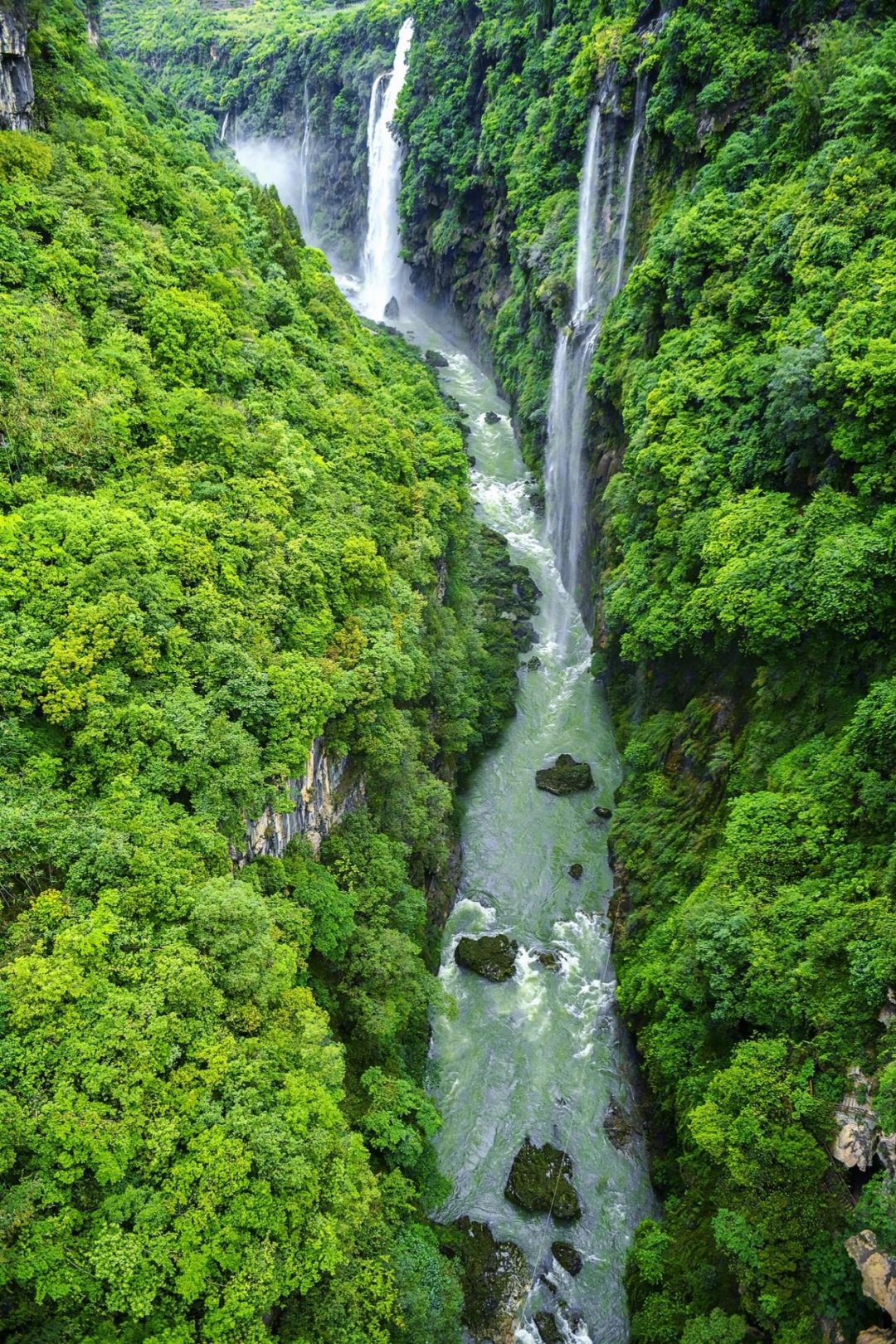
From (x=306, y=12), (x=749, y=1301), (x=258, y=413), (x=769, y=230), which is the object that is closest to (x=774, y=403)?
(x=769, y=230)

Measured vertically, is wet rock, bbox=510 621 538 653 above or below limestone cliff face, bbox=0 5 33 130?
below

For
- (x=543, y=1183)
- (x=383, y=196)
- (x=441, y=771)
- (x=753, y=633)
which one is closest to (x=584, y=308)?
(x=441, y=771)

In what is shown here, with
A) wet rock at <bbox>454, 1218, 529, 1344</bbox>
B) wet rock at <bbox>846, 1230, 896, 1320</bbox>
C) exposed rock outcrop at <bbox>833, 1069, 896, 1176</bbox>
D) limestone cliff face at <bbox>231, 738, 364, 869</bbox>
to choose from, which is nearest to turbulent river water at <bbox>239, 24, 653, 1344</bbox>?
wet rock at <bbox>454, 1218, 529, 1344</bbox>

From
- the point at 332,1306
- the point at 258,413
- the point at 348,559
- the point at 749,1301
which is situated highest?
the point at 258,413

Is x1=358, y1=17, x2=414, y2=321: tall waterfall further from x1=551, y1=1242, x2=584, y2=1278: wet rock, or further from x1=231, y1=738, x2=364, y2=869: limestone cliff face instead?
x1=551, y1=1242, x2=584, y2=1278: wet rock

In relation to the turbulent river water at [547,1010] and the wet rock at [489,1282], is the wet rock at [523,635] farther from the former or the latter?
the wet rock at [489,1282]

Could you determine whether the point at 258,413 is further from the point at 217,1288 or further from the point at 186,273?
the point at 217,1288

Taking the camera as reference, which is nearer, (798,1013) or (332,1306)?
(332,1306)
